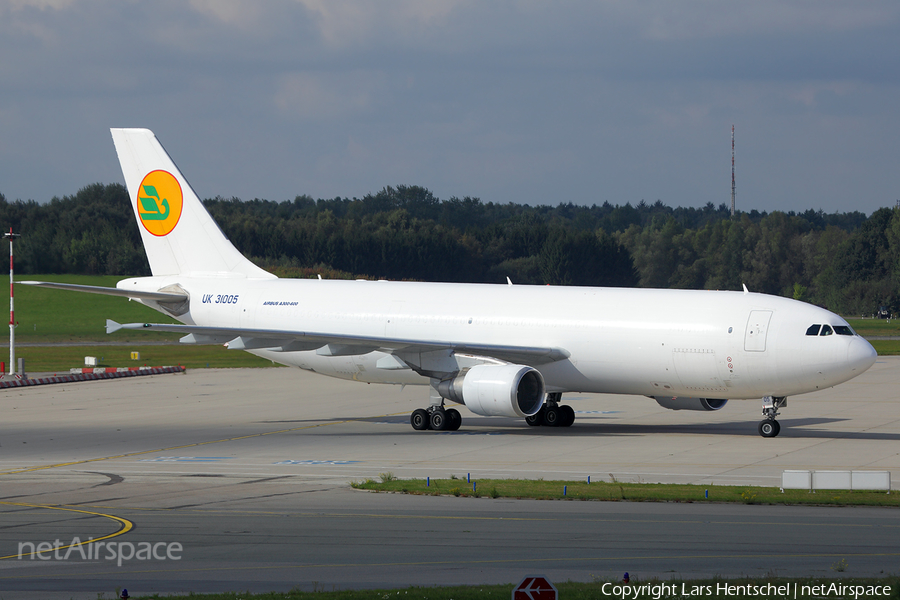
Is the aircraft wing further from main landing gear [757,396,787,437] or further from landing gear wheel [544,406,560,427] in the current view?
main landing gear [757,396,787,437]

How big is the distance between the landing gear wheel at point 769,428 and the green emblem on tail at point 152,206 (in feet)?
80.0

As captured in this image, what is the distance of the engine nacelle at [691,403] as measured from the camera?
115ft

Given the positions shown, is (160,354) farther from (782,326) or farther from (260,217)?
(260,217)

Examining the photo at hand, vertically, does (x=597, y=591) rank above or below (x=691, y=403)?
below

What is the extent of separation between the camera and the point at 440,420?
35.7m

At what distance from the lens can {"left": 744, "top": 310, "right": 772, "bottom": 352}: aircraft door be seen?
31422 millimetres

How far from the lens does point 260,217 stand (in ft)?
499

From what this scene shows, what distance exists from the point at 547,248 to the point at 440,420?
125343mm

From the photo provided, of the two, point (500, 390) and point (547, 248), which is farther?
point (547, 248)

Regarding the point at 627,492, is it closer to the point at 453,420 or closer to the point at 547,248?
the point at 453,420

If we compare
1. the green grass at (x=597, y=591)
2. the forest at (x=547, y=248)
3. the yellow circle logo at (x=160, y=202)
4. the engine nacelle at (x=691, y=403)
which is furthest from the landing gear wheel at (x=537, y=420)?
the forest at (x=547, y=248)

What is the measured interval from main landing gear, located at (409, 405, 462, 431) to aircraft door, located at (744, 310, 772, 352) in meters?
9.89

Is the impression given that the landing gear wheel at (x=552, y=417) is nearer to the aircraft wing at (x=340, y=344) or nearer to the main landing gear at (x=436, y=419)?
the aircraft wing at (x=340, y=344)

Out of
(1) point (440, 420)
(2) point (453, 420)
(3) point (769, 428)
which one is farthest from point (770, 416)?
(1) point (440, 420)
